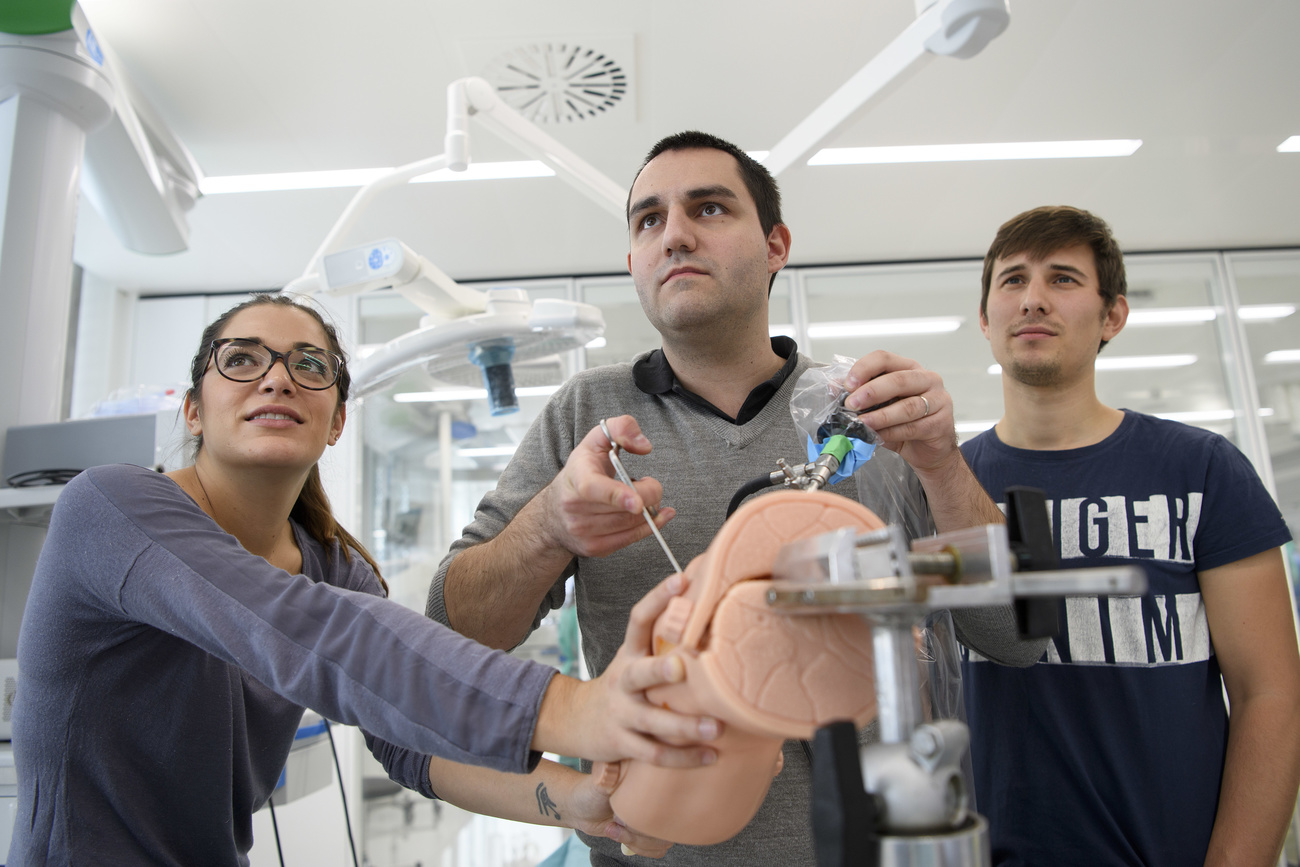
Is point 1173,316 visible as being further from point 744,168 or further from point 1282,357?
point 744,168

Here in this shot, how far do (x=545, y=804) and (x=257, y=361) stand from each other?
0.82m

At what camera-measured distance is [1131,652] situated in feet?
4.37

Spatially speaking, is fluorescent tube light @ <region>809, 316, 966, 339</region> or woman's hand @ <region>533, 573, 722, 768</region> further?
fluorescent tube light @ <region>809, 316, 966, 339</region>

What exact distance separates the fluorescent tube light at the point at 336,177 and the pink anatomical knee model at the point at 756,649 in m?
2.85

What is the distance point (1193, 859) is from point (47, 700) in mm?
1740

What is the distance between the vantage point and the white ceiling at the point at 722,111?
241 centimetres

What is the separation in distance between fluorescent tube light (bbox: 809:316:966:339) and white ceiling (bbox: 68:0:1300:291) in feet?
1.34

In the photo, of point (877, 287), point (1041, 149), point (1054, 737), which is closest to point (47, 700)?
point (1054, 737)

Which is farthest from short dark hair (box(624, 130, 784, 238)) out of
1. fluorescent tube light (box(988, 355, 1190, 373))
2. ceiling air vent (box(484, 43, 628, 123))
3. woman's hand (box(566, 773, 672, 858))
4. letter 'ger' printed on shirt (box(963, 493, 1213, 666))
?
fluorescent tube light (box(988, 355, 1190, 373))

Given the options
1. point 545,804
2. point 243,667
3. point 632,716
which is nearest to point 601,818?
point 545,804

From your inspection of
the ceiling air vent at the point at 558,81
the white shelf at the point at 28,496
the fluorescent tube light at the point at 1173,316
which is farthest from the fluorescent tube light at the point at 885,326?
the white shelf at the point at 28,496

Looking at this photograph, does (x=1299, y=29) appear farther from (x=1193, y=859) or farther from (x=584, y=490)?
(x=584, y=490)

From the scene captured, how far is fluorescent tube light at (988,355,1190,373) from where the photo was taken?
13.7 feet

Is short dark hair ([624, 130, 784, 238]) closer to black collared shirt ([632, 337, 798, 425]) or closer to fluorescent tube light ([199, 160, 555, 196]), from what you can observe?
black collared shirt ([632, 337, 798, 425])
